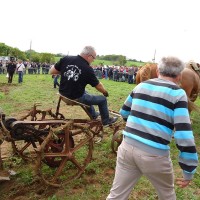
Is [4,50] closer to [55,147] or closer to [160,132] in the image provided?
[55,147]

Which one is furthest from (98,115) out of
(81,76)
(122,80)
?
(122,80)

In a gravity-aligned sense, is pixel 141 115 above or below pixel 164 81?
below

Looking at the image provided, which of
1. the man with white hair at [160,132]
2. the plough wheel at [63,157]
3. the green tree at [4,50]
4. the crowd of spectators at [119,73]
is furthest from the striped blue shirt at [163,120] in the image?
the green tree at [4,50]

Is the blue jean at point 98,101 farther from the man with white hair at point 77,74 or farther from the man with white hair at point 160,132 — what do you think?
the man with white hair at point 160,132

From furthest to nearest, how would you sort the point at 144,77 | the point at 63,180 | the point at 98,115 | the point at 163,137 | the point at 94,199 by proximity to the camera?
the point at 144,77 → the point at 98,115 → the point at 63,180 → the point at 94,199 → the point at 163,137

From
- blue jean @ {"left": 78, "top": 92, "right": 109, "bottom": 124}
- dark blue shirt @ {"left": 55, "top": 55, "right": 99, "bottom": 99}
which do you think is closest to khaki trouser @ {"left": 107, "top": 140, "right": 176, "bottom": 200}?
dark blue shirt @ {"left": 55, "top": 55, "right": 99, "bottom": 99}

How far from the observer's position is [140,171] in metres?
2.76

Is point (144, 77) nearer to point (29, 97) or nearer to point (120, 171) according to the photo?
point (120, 171)

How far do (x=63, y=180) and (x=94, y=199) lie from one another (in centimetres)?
68

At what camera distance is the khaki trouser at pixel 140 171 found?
260 cm

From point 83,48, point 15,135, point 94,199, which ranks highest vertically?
point 83,48

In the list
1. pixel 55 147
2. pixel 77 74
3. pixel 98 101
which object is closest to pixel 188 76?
pixel 98 101

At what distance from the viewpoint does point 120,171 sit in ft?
9.18

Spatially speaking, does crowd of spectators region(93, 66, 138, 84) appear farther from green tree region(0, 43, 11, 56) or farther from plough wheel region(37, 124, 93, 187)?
green tree region(0, 43, 11, 56)
